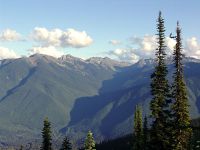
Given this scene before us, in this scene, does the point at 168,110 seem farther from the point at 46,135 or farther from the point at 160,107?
the point at 46,135

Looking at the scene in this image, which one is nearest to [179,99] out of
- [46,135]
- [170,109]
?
[170,109]

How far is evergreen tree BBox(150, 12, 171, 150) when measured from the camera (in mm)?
51250

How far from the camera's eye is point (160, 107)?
5191cm

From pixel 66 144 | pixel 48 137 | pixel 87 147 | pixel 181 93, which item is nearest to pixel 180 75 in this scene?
pixel 181 93

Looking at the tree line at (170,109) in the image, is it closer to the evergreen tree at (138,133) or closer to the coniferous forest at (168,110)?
the coniferous forest at (168,110)

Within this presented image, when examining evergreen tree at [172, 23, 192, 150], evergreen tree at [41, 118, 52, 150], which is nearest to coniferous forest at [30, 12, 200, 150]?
evergreen tree at [172, 23, 192, 150]

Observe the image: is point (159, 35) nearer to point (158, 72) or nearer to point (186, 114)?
point (158, 72)

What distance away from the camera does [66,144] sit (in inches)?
2462

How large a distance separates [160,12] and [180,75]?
7.97 meters

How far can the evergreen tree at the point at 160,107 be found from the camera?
51.2m

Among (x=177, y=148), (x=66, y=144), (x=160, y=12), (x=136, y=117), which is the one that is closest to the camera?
(x=177, y=148)

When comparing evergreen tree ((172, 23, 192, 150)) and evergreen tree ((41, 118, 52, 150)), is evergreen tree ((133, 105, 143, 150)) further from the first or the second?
evergreen tree ((172, 23, 192, 150))

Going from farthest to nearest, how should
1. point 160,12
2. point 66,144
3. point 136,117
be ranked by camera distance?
point 136,117
point 66,144
point 160,12

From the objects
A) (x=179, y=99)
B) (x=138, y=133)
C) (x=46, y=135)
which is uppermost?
(x=138, y=133)
